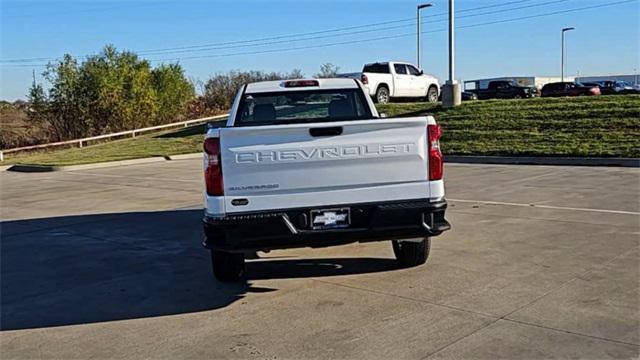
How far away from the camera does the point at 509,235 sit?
26.5ft

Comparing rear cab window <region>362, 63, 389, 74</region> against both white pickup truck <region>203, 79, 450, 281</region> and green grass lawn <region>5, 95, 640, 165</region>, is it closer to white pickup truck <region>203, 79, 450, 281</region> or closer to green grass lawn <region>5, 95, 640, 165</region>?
green grass lawn <region>5, 95, 640, 165</region>

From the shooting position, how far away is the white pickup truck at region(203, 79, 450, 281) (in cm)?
537

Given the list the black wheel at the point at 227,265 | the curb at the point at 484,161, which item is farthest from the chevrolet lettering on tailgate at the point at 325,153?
the curb at the point at 484,161

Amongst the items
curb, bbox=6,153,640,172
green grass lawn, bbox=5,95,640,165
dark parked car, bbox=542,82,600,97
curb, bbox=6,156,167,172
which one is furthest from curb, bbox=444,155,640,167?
dark parked car, bbox=542,82,600,97

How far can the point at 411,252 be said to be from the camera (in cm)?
656

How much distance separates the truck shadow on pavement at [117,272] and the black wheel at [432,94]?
73.6 feet

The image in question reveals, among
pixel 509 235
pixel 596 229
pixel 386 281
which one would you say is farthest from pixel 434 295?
pixel 596 229

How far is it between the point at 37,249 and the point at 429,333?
5.78m

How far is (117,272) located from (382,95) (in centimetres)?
2258

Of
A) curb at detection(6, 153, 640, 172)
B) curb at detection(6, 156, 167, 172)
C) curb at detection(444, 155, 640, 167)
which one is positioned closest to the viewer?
curb at detection(444, 155, 640, 167)

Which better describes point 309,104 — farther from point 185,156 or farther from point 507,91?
point 507,91

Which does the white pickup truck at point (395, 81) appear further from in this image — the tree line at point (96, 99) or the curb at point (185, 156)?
the tree line at point (96, 99)

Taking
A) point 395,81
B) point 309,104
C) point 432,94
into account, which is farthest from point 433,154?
point 432,94

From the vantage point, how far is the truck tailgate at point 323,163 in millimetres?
5355
